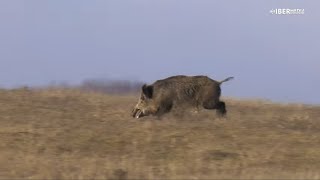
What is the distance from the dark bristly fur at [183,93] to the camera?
65.9ft

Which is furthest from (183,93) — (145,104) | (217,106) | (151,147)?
(151,147)

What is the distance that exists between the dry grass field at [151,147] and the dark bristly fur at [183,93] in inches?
16.9

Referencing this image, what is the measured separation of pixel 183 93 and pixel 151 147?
16.0 ft

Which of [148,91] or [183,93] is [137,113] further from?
[183,93]

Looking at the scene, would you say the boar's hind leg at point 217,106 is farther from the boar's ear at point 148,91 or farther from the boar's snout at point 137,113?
the boar's snout at point 137,113

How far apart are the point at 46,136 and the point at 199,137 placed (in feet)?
11.5

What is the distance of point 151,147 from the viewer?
1538cm

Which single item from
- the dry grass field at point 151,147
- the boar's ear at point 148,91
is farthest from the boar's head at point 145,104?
the dry grass field at point 151,147

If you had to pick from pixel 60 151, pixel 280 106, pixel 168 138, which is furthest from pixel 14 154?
pixel 280 106

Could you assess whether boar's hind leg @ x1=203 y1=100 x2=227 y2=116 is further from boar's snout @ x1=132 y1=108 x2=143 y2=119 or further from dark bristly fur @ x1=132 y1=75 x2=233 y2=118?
boar's snout @ x1=132 y1=108 x2=143 y2=119

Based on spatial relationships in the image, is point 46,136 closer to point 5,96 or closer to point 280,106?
point 5,96

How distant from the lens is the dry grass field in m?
12.7

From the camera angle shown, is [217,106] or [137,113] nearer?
[217,106]

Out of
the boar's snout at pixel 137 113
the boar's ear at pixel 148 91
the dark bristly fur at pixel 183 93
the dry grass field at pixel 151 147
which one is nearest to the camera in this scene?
the dry grass field at pixel 151 147
